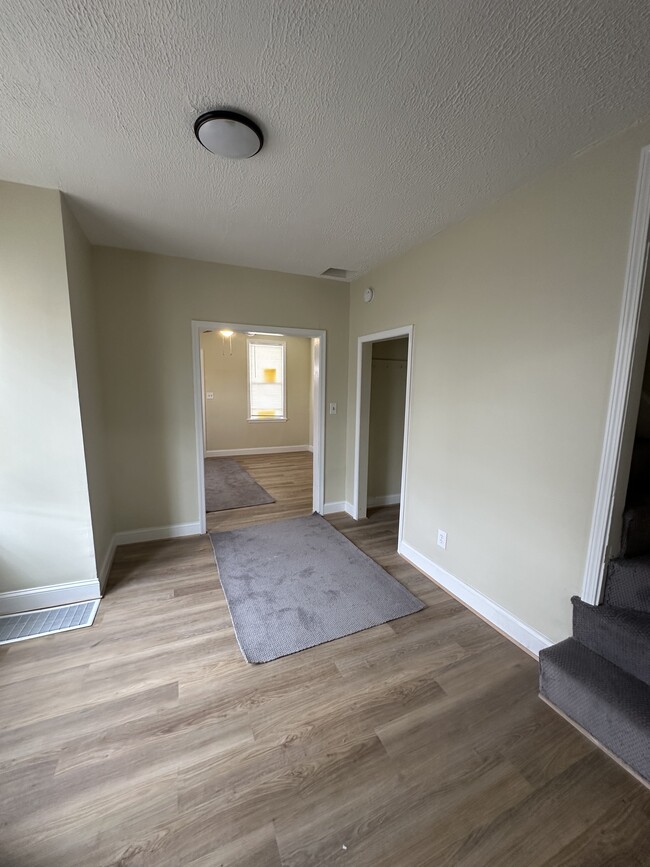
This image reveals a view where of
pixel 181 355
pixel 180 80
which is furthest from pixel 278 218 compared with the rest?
pixel 181 355

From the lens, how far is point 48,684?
170 centimetres

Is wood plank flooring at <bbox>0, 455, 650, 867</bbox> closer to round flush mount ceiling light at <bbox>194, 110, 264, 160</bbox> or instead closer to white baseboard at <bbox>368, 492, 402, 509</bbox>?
white baseboard at <bbox>368, 492, 402, 509</bbox>

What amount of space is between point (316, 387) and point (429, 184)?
7.40 ft

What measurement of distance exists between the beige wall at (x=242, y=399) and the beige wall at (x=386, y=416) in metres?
3.39

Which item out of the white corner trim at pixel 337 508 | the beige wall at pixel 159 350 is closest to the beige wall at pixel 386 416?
the white corner trim at pixel 337 508

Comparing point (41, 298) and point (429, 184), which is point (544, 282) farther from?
point (41, 298)

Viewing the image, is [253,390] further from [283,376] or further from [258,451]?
[258,451]

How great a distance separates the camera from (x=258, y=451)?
23.5 feet

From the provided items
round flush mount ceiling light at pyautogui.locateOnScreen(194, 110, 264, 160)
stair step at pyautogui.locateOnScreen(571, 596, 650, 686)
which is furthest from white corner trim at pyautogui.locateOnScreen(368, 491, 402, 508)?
round flush mount ceiling light at pyautogui.locateOnScreen(194, 110, 264, 160)

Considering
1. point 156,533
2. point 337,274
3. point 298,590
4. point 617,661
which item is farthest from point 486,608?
point 337,274

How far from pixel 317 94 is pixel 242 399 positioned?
587 centimetres

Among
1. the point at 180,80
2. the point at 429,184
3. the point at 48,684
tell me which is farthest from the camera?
the point at 429,184

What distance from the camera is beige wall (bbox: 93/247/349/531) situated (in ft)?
9.59

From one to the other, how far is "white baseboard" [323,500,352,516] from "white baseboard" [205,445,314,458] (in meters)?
3.13
